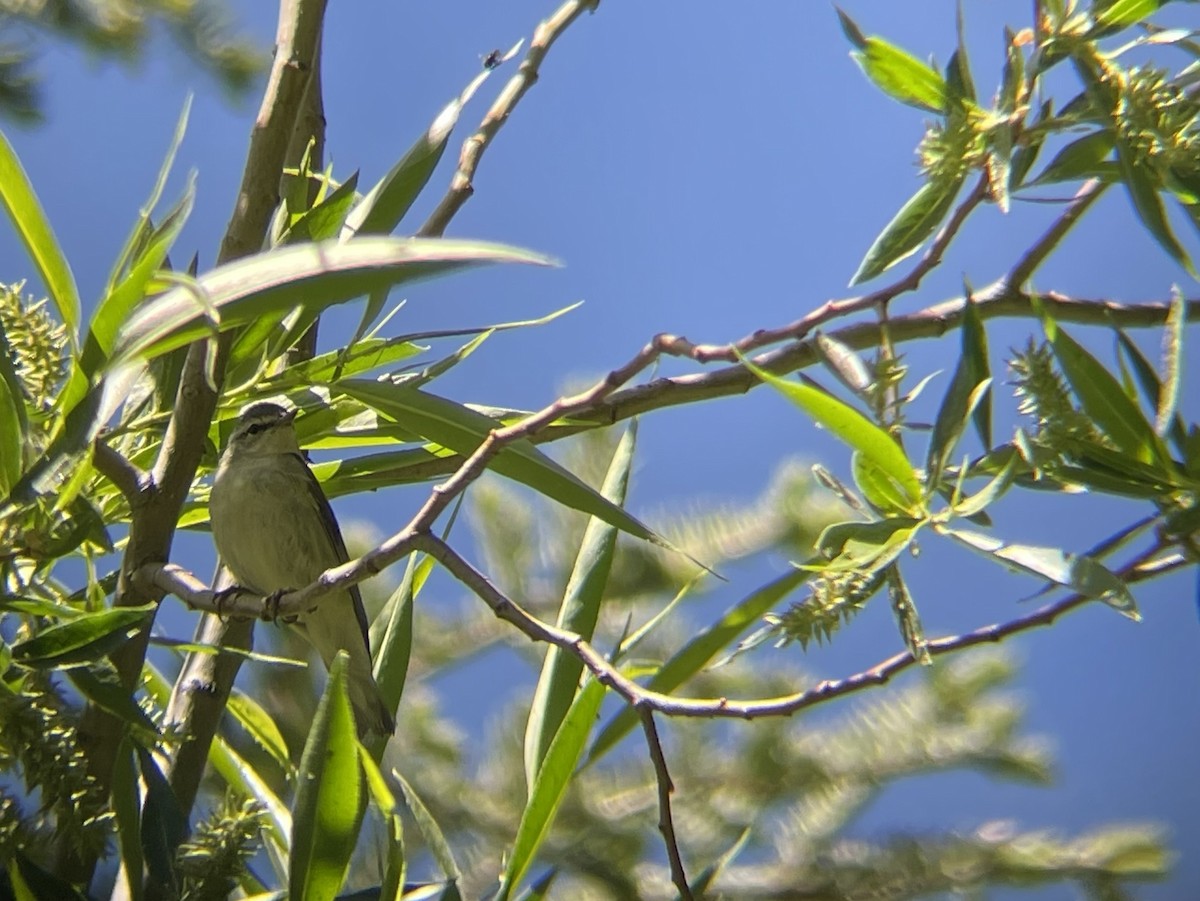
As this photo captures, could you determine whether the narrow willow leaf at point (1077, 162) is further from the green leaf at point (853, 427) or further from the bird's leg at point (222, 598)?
the bird's leg at point (222, 598)

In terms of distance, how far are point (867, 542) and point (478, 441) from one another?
0.26 m

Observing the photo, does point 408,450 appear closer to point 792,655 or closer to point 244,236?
point 244,236

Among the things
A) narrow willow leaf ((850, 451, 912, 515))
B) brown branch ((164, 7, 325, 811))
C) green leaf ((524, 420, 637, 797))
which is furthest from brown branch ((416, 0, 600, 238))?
narrow willow leaf ((850, 451, 912, 515))

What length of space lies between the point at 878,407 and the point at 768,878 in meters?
1.05

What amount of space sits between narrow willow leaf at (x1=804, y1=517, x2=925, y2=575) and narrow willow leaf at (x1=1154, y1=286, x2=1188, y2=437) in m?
0.12

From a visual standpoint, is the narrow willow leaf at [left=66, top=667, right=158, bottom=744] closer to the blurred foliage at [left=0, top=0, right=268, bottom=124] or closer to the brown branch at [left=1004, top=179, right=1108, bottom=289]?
the brown branch at [left=1004, top=179, right=1108, bottom=289]

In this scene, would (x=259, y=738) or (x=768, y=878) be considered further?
(x=768, y=878)

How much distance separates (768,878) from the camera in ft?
4.85

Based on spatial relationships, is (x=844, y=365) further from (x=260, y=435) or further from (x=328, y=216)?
(x=260, y=435)

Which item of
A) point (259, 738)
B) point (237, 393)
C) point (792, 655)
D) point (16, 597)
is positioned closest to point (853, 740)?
point (792, 655)

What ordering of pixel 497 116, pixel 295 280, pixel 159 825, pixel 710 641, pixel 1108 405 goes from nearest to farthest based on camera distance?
pixel 295 280 → pixel 1108 405 → pixel 159 825 → pixel 710 641 → pixel 497 116

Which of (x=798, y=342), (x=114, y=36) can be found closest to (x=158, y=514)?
(x=798, y=342)

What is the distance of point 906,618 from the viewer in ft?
1.89

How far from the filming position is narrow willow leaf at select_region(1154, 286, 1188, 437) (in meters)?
0.57
